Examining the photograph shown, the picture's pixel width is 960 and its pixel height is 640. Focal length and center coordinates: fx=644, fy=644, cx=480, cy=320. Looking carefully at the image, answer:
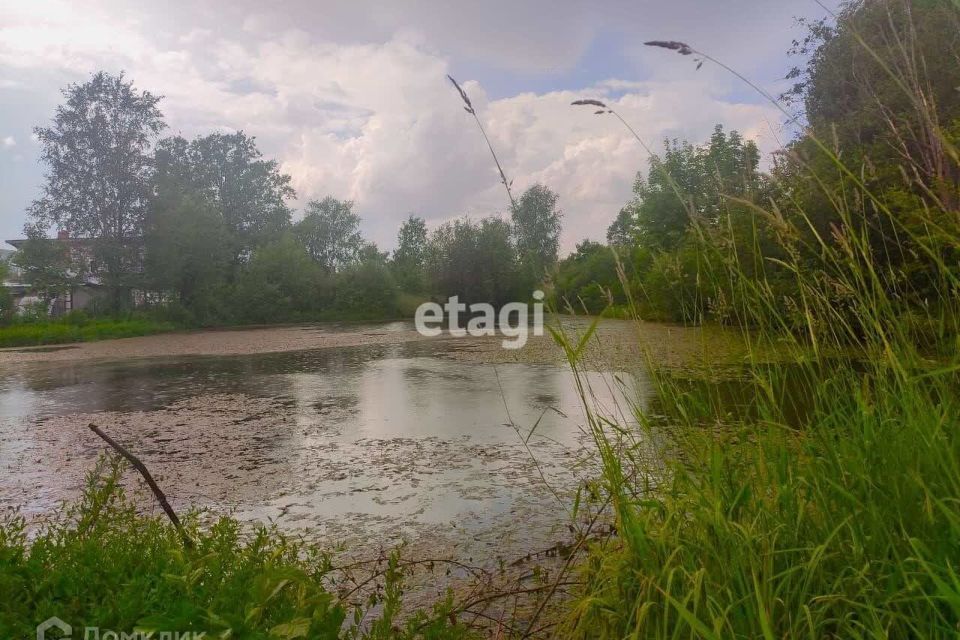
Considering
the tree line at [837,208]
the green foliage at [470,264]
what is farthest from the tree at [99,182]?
the tree line at [837,208]

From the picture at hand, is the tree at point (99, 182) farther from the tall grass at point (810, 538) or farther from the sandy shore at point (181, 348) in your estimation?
the tall grass at point (810, 538)

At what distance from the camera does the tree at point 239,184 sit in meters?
38.3

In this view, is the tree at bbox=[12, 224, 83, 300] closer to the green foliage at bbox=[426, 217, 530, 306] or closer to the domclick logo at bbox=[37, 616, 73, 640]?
the green foliage at bbox=[426, 217, 530, 306]

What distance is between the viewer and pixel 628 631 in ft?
5.11

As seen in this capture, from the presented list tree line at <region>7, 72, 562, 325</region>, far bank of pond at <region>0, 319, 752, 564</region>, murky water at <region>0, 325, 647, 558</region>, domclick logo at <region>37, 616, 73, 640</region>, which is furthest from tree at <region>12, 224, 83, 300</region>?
domclick logo at <region>37, 616, 73, 640</region>

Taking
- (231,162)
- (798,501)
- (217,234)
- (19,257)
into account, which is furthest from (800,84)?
(231,162)

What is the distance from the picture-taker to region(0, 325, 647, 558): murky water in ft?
10.7

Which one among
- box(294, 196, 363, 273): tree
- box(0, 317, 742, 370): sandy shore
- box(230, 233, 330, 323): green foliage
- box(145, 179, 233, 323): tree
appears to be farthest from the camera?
box(294, 196, 363, 273): tree

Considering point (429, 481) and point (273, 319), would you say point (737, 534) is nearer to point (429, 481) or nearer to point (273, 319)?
point (429, 481)

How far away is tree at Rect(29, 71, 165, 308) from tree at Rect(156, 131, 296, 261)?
1080 cm

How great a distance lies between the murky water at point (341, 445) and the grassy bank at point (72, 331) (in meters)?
11.9

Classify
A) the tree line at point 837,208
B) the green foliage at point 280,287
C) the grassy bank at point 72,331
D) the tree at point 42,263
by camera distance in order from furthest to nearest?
1. the green foliage at point 280,287
2. the tree at point 42,263
3. the grassy bank at point 72,331
4. the tree line at point 837,208

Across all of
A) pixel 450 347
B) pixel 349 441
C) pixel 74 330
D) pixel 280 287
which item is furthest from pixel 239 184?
pixel 349 441

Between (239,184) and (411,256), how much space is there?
12.4 m
